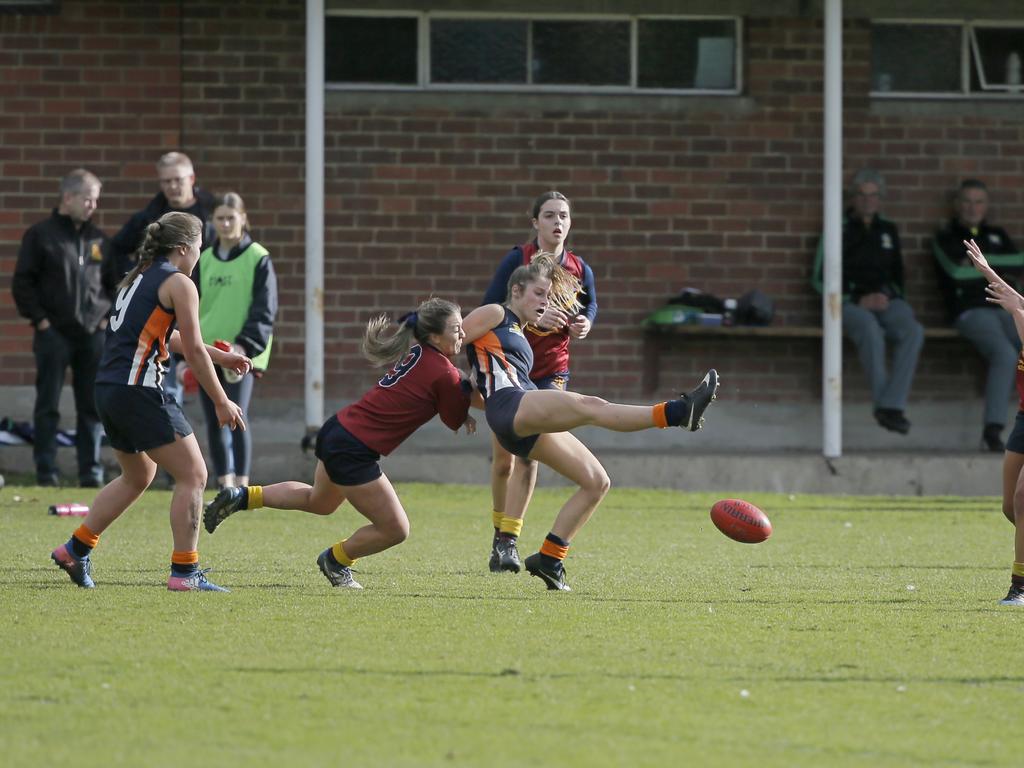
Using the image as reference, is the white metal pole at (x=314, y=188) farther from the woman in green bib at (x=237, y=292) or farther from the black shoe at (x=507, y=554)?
the black shoe at (x=507, y=554)

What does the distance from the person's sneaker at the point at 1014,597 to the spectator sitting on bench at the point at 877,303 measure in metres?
6.79

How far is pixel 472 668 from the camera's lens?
548 cm

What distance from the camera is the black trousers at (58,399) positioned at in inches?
486

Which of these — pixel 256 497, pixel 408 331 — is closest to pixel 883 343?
pixel 408 331

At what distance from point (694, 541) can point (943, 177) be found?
6.00 m

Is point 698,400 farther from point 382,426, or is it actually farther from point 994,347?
point 994,347

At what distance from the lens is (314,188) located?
1283 centimetres

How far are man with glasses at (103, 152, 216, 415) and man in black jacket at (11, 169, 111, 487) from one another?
5.0 inches

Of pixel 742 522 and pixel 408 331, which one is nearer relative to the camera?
pixel 408 331

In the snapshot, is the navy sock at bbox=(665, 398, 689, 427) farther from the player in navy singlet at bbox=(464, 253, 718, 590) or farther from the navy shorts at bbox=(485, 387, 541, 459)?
the navy shorts at bbox=(485, 387, 541, 459)

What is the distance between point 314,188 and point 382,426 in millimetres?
5687

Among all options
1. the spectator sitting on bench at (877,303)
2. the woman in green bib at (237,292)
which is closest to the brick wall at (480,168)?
the spectator sitting on bench at (877,303)

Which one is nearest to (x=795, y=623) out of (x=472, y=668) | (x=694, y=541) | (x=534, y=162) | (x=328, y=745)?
(x=472, y=668)

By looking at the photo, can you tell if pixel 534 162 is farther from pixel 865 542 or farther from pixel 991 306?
pixel 865 542
